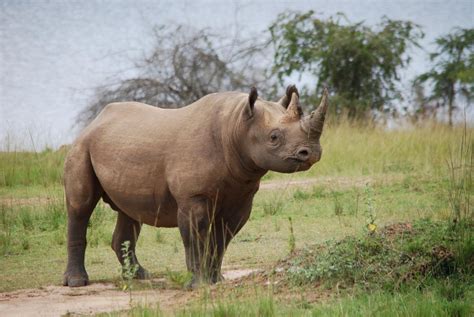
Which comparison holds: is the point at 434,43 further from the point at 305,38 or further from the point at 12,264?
the point at 12,264

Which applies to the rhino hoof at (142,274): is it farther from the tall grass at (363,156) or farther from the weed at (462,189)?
the tall grass at (363,156)

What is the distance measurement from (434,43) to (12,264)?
1977cm

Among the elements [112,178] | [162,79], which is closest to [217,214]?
[112,178]

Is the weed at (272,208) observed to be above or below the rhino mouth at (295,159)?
below

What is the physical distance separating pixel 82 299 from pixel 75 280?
873 mm

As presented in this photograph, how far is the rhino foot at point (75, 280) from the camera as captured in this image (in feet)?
27.7

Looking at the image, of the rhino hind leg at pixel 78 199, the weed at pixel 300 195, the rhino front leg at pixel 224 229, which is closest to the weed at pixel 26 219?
the rhino hind leg at pixel 78 199

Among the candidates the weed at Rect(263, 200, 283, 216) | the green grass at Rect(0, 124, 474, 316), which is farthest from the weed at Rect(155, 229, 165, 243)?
the weed at Rect(263, 200, 283, 216)

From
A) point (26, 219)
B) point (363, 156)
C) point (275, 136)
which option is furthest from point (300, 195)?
point (275, 136)

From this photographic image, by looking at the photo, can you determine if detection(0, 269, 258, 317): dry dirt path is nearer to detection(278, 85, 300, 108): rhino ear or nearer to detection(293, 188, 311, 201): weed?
detection(278, 85, 300, 108): rhino ear

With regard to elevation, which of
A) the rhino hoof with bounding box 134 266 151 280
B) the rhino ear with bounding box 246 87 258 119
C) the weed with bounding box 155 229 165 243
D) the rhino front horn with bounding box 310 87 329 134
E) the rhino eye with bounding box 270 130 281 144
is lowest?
the rhino hoof with bounding box 134 266 151 280

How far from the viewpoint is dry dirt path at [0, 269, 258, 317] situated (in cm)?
686

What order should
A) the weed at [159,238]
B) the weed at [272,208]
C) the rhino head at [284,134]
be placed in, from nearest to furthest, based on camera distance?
the rhino head at [284,134]
the weed at [159,238]
the weed at [272,208]

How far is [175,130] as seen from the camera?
26.5 feet
